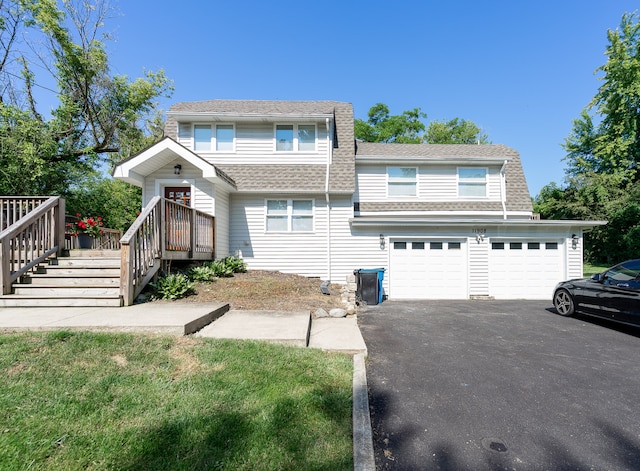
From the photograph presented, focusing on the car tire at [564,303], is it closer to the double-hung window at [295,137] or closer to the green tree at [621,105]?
the double-hung window at [295,137]

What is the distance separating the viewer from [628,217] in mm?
20047

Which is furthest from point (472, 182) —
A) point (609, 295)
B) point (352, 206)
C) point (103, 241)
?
point (103, 241)

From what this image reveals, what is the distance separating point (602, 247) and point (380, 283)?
24197 millimetres

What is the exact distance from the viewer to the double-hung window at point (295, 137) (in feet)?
38.2

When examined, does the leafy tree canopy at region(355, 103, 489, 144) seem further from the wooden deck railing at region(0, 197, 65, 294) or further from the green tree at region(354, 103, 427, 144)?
the wooden deck railing at region(0, 197, 65, 294)

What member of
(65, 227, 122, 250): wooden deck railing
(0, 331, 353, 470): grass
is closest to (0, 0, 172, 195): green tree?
(65, 227, 122, 250): wooden deck railing

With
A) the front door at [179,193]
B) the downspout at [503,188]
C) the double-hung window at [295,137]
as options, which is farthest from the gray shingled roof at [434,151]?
the front door at [179,193]

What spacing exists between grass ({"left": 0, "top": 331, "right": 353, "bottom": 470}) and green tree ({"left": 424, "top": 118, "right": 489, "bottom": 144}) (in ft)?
101

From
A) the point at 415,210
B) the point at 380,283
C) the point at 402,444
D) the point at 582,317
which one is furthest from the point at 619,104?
the point at 402,444

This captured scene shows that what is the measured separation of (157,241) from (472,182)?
37.4 feet

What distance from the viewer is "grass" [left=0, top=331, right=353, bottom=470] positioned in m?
2.02

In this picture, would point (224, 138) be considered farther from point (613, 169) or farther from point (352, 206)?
point (613, 169)

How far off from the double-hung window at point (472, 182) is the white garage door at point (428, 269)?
106 inches

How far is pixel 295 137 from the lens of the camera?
11648 millimetres
